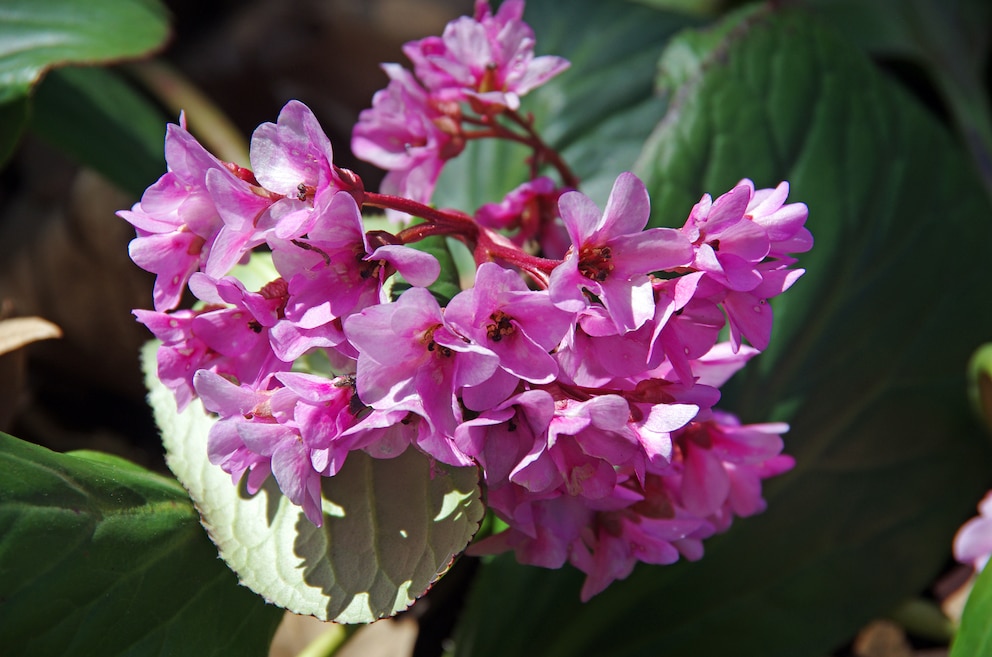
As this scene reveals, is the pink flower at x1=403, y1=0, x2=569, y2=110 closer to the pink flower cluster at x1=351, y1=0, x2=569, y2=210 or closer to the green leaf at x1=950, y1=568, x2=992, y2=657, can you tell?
the pink flower cluster at x1=351, y1=0, x2=569, y2=210

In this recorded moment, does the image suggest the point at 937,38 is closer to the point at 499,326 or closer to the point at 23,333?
the point at 499,326

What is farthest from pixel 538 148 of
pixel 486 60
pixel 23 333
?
pixel 23 333

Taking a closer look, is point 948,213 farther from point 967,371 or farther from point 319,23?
point 319,23

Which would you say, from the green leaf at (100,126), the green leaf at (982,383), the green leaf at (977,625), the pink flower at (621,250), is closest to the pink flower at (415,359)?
the pink flower at (621,250)

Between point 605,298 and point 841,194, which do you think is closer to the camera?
point 605,298

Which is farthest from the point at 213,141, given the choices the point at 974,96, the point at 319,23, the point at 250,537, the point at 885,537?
the point at 974,96
